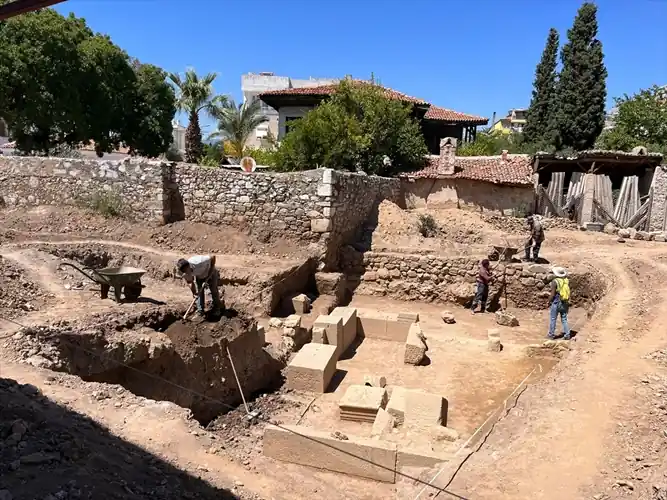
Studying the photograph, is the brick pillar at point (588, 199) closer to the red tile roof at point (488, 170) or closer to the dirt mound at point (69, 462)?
the red tile roof at point (488, 170)

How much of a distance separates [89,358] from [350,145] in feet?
49.8

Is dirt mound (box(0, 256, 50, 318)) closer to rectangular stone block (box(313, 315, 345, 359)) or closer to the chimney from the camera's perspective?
rectangular stone block (box(313, 315, 345, 359))

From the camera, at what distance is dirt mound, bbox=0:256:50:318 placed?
7.71 meters

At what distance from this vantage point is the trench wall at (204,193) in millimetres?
13523

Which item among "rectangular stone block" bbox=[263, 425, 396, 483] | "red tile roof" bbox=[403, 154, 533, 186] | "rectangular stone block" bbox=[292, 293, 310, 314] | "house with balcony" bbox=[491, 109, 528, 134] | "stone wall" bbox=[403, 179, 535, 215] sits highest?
"house with balcony" bbox=[491, 109, 528, 134]

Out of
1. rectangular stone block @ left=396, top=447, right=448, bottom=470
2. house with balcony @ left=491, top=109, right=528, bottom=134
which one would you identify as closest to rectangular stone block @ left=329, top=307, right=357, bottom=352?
rectangular stone block @ left=396, top=447, right=448, bottom=470

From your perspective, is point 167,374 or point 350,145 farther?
point 350,145

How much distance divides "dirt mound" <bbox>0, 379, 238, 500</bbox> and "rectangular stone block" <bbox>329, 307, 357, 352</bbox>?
19.8 feet

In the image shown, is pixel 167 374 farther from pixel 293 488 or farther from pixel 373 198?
pixel 373 198

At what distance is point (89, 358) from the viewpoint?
6.71 meters

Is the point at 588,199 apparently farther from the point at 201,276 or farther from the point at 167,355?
the point at 167,355

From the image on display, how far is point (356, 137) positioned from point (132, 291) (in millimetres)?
12966

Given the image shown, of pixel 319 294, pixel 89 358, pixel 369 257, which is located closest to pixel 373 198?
pixel 369 257

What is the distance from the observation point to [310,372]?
8422mm
